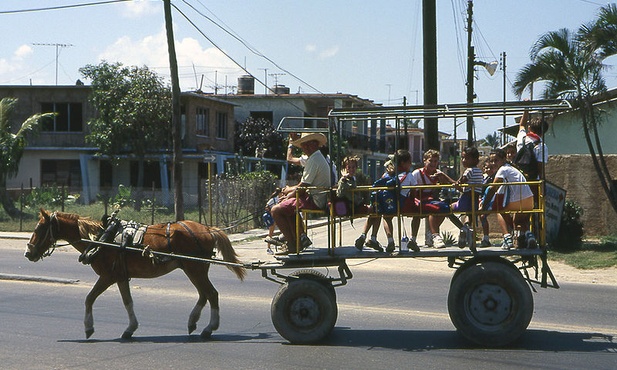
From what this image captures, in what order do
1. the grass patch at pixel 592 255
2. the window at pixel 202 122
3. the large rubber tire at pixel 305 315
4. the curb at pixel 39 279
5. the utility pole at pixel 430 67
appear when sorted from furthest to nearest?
the window at pixel 202 122, the utility pole at pixel 430 67, the grass patch at pixel 592 255, the curb at pixel 39 279, the large rubber tire at pixel 305 315

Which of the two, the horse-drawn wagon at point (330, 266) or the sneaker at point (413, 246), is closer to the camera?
the horse-drawn wagon at point (330, 266)

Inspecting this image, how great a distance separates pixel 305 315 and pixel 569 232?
11.7 metres

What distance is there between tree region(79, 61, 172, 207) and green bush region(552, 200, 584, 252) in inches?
886

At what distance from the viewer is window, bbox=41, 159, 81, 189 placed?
140ft

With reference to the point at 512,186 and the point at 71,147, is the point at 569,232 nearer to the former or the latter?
the point at 512,186

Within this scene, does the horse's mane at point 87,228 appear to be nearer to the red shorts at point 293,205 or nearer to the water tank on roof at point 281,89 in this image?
the red shorts at point 293,205

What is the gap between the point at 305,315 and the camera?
9539 millimetres

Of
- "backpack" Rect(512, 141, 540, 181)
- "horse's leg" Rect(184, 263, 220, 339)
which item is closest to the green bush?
"backpack" Rect(512, 141, 540, 181)

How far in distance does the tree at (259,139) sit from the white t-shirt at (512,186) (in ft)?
122

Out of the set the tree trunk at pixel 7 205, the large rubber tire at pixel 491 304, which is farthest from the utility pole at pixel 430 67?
the tree trunk at pixel 7 205

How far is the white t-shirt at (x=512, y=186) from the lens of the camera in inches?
372

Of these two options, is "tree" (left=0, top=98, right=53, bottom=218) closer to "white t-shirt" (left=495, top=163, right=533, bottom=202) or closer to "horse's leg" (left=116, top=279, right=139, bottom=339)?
"horse's leg" (left=116, top=279, right=139, bottom=339)

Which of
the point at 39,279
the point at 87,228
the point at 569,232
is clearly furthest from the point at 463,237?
the point at 569,232

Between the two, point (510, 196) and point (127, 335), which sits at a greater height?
point (510, 196)
